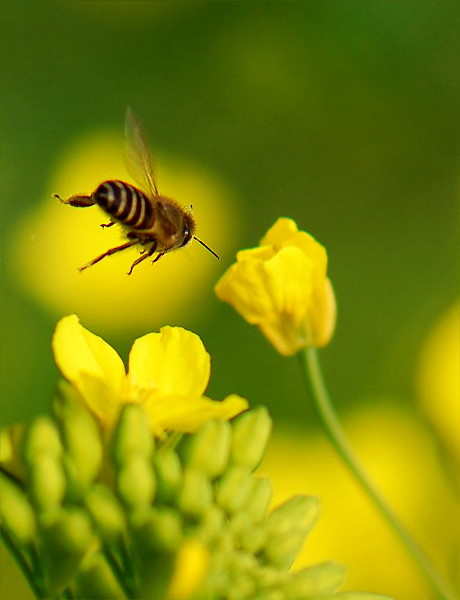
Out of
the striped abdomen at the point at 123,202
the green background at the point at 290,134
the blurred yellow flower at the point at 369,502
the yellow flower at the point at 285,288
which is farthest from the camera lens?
the green background at the point at 290,134

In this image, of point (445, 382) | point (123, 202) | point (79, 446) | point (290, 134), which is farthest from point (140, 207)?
point (290, 134)

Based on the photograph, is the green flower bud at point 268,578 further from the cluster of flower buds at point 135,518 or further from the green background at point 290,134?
the green background at point 290,134

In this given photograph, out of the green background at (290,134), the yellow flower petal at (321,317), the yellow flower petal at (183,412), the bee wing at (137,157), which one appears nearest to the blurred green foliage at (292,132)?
the green background at (290,134)

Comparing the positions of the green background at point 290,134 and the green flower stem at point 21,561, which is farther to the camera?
the green background at point 290,134

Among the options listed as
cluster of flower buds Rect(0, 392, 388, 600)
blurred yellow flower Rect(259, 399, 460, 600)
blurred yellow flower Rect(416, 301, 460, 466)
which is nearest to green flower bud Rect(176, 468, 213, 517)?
cluster of flower buds Rect(0, 392, 388, 600)

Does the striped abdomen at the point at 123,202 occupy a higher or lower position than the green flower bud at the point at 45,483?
higher

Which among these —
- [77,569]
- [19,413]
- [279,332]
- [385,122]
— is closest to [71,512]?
[77,569]

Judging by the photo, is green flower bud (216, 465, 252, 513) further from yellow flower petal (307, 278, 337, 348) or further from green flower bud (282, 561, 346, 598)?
yellow flower petal (307, 278, 337, 348)

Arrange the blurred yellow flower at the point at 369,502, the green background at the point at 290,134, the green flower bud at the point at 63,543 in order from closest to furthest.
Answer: the green flower bud at the point at 63,543
the blurred yellow flower at the point at 369,502
the green background at the point at 290,134
